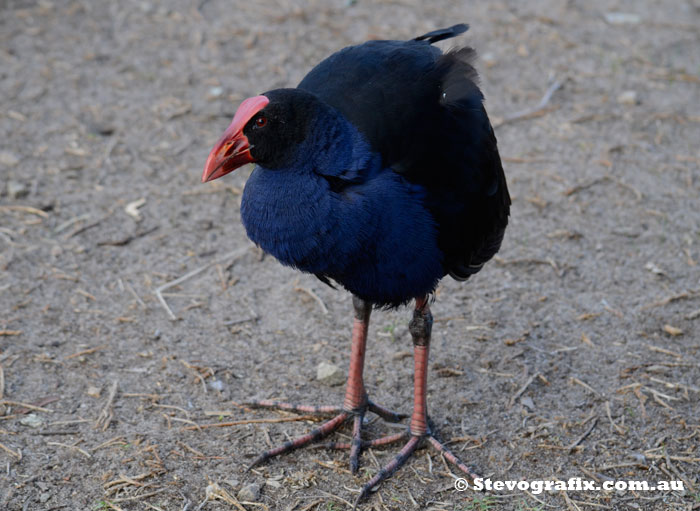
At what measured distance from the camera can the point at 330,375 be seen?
402cm

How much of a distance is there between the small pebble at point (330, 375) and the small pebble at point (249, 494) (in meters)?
0.83

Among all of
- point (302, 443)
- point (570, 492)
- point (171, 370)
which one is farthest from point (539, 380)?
point (171, 370)

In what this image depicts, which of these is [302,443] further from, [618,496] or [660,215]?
[660,215]

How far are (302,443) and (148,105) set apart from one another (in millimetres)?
3478

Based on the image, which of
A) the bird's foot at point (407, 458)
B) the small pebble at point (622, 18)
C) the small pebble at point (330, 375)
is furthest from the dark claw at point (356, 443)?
the small pebble at point (622, 18)

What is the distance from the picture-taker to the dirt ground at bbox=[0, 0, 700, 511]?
349 centimetres

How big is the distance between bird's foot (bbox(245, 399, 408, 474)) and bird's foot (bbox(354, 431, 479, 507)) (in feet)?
0.25

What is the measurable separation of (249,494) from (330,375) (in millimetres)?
888

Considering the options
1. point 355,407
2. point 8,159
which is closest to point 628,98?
point 355,407

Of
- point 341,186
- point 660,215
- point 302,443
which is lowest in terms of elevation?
point 660,215

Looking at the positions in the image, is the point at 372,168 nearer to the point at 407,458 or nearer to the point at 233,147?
the point at 233,147

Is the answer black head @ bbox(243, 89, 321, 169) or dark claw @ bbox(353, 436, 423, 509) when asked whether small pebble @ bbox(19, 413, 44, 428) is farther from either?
black head @ bbox(243, 89, 321, 169)

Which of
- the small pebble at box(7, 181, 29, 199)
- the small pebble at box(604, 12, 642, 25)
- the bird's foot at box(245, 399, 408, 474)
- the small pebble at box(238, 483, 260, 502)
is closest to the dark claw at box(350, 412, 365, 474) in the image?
the bird's foot at box(245, 399, 408, 474)

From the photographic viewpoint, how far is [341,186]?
299 centimetres
